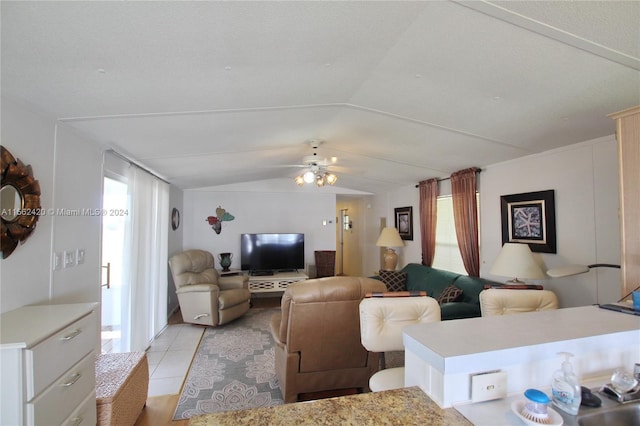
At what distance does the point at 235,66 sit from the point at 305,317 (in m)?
1.82

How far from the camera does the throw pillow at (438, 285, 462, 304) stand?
356 cm

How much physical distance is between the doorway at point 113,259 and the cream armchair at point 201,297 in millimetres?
765

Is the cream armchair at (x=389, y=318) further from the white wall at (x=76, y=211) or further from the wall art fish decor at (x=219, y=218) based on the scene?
the wall art fish decor at (x=219, y=218)

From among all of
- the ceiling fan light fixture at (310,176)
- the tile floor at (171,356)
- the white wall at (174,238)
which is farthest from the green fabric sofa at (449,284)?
the white wall at (174,238)

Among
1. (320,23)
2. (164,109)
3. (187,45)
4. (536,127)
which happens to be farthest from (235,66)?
(536,127)

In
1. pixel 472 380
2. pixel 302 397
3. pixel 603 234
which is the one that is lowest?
pixel 302 397

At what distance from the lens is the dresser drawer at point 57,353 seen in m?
1.19

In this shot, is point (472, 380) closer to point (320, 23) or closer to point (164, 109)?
point (320, 23)

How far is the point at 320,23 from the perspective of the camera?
1331 millimetres

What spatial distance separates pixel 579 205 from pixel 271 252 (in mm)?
4863

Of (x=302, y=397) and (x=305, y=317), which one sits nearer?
(x=305, y=317)

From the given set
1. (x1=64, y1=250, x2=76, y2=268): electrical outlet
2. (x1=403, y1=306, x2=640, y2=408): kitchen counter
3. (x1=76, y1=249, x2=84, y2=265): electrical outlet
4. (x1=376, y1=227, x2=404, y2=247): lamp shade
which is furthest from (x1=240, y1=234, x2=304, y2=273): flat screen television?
(x1=403, y1=306, x2=640, y2=408): kitchen counter

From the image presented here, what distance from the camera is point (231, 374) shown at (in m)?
2.96

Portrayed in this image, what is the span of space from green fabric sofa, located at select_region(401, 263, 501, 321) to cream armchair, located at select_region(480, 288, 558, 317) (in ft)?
3.17
